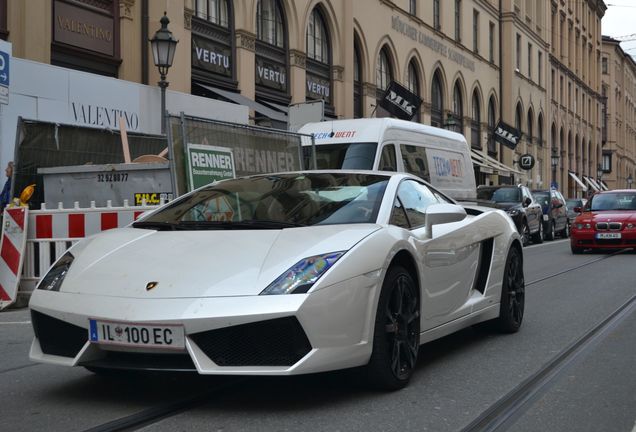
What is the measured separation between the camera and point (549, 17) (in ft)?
182

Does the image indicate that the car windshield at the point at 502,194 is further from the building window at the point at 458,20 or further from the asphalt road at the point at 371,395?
the building window at the point at 458,20

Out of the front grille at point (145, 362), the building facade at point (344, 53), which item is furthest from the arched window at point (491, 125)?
the front grille at point (145, 362)

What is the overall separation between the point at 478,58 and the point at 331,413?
1509 inches

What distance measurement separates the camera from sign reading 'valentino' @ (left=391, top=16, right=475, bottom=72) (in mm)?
30703

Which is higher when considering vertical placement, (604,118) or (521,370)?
(604,118)

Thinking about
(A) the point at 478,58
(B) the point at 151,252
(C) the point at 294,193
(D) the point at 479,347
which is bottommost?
(D) the point at 479,347

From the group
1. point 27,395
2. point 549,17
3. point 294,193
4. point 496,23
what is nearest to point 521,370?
point 294,193

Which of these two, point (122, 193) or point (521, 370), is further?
point (122, 193)

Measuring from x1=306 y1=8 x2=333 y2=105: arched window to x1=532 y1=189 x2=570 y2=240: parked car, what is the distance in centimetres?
704

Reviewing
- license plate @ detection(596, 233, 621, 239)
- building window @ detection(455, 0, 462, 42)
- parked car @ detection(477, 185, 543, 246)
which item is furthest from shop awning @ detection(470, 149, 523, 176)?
license plate @ detection(596, 233, 621, 239)

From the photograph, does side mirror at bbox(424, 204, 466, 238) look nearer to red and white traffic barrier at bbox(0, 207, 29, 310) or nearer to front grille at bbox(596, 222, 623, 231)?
red and white traffic barrier at bbox(0, 207, 29, 310)

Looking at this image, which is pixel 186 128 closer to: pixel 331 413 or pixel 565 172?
pixel 331 413

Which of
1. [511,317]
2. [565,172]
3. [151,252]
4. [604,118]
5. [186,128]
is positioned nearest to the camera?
[151,252]

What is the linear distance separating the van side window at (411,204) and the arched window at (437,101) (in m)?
29.1
